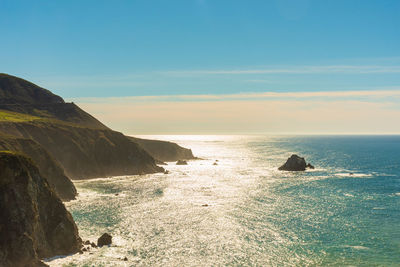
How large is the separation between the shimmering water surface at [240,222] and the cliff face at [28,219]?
4639 mm

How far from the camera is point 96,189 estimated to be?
412ft

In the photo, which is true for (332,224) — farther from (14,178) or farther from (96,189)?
(96,189)

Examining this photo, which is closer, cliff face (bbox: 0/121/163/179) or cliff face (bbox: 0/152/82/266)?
cliff face (bbox: 0/152/82/266)

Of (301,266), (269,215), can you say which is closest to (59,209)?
(301,266)

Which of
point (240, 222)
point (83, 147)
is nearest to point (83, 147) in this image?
point (83, 147)

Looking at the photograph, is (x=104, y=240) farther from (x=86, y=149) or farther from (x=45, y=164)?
(x=86, y=149)

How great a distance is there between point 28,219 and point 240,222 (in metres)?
52.2

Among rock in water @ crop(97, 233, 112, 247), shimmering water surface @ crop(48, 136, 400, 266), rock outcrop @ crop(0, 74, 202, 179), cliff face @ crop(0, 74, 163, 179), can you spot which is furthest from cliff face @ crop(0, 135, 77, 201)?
rock in water @ crop(97, 233, 112, 247)

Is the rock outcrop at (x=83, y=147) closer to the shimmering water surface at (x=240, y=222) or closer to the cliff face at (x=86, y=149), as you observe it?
the cliff face at (x=86, y=149)

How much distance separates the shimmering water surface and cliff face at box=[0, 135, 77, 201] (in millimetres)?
6073

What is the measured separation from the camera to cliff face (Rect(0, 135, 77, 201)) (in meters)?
104

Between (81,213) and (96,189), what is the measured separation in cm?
3701

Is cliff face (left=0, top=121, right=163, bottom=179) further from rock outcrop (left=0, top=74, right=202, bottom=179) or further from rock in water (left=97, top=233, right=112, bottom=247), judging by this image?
rock in water (left=97, top=233, right=112, bottom=247)

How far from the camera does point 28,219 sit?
51.0 meters
